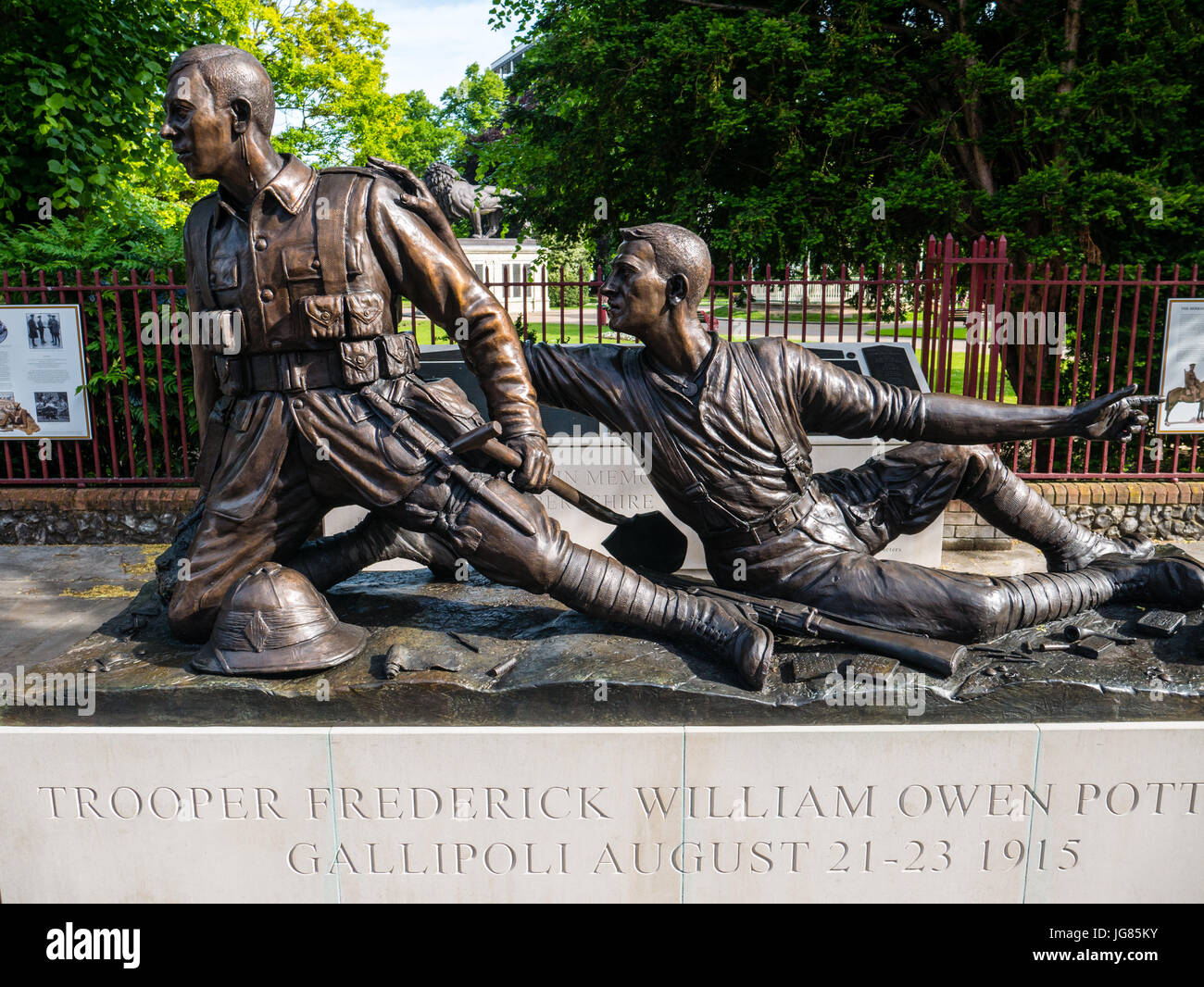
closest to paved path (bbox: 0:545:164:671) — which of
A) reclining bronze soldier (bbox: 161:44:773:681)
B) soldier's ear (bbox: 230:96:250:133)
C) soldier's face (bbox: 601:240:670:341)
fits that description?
reclining bronze soldier (bbox: 161:44:773:681)

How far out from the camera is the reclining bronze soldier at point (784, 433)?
3383mm

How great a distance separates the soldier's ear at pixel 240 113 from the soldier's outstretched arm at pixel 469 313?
0.43 m

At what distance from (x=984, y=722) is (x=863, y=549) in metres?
0.78

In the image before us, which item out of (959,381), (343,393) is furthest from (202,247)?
(959,381)

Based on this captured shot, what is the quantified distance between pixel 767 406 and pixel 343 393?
1.45 metres

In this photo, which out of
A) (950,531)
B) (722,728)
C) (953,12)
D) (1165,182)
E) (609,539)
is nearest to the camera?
(722,728)

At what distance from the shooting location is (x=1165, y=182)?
32.1ft

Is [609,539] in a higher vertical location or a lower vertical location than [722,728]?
higher

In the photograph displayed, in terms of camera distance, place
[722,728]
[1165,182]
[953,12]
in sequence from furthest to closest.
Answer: [953,12] < [1165,182] < [722,728]

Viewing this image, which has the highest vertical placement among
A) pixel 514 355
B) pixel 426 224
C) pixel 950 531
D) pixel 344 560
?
pixel 426 224

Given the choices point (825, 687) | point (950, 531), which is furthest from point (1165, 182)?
point (825, 687)

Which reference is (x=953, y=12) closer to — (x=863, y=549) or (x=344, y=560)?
(x=863, y=549)

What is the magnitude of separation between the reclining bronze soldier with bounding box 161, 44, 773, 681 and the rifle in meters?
0.11

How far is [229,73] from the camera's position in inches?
121
